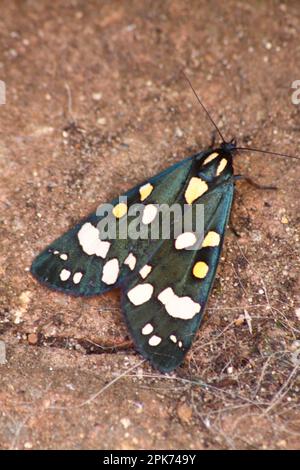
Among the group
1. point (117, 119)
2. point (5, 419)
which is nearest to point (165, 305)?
point (5, 419)

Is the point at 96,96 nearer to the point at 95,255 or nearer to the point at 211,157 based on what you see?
the point at 211,157

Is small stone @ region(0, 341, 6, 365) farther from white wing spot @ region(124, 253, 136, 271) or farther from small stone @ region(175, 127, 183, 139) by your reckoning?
small stone @ region(175, 127, 183, 139)

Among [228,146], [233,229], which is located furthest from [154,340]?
[228,146]

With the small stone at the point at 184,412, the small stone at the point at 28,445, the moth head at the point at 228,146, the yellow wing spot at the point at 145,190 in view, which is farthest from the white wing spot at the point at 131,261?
the small stone at the point at 28,445

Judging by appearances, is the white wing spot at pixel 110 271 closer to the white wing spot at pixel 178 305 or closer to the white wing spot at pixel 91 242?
the white wing spot at pixel 91 242

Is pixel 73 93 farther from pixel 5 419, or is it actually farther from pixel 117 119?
pixel 5 419

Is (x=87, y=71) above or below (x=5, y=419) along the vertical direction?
above
